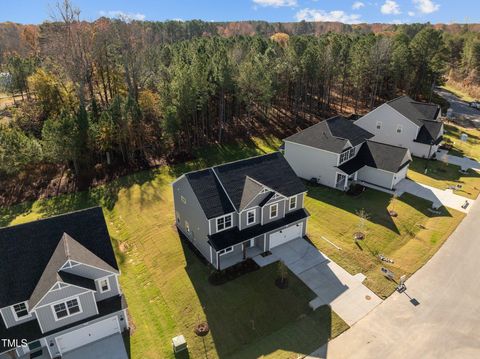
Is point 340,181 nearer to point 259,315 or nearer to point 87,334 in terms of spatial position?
point 259,315

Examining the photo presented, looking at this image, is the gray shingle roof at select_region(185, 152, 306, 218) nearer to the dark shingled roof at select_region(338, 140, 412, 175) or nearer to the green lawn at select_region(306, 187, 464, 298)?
the green lawn at select_region(306, 187, 464, 298)

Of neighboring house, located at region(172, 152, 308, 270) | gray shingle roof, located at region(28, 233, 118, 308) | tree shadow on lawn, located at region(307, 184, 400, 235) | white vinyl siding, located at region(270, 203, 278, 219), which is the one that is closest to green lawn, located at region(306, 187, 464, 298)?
tree shadow on lawn, located at region(307, 184, 400, 235)

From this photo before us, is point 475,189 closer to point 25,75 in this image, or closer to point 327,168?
point 327,168

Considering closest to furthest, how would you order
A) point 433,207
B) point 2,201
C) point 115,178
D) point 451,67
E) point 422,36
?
point 433,207, point 2,201, point 115,178, point 422,36, point 451,67

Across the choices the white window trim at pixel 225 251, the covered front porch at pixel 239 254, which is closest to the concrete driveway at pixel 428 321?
the covered front porch at pixel 239 254

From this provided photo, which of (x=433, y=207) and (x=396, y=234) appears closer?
(x=396, y=234)

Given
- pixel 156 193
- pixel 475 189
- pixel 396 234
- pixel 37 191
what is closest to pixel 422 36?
pixel 475 189

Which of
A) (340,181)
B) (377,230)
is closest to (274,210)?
(377,230)
